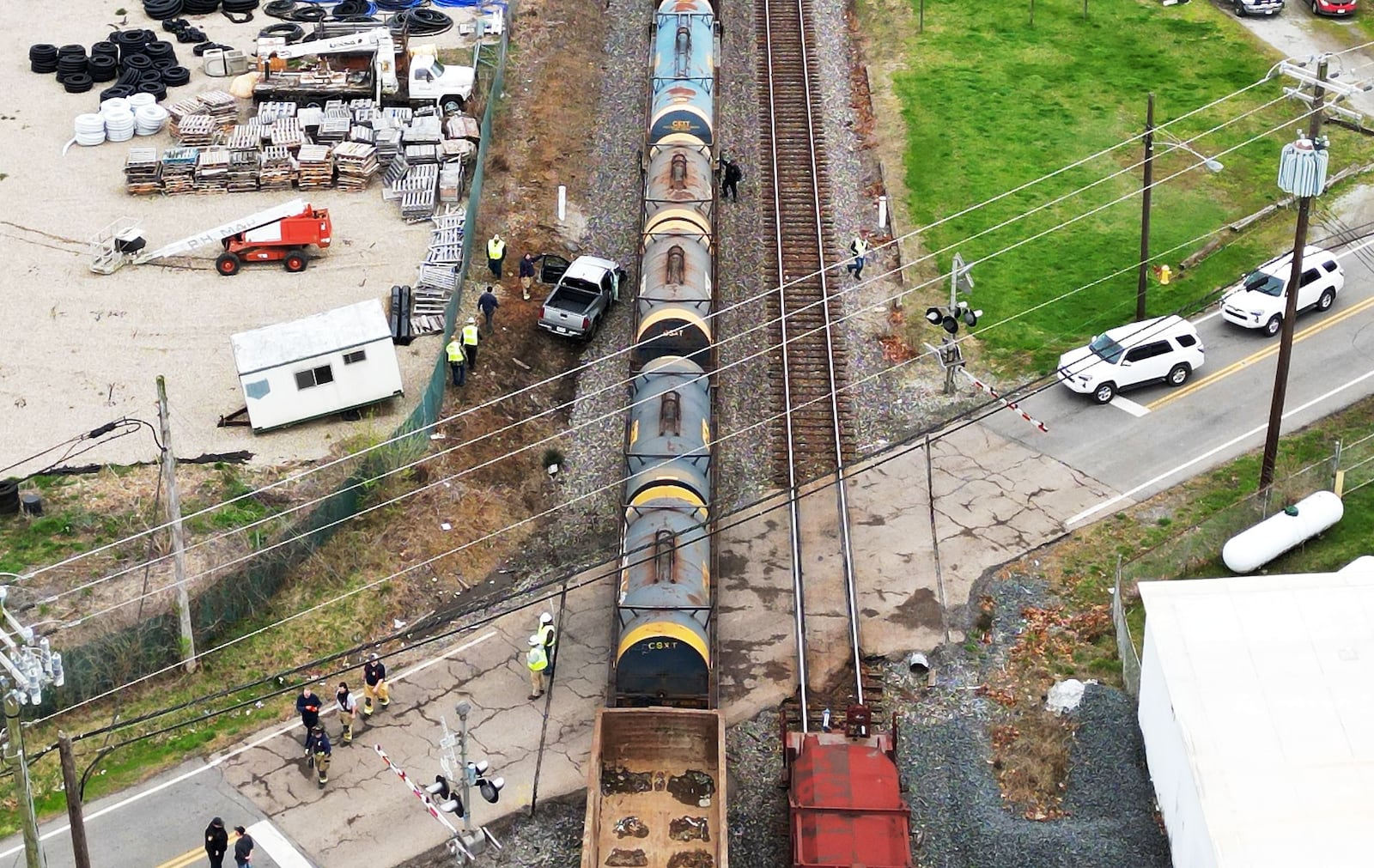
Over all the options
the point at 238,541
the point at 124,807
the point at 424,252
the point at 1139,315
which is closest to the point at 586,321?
the point at 424,252

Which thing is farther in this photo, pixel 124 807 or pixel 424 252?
pixel 424 252

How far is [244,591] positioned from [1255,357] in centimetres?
2478

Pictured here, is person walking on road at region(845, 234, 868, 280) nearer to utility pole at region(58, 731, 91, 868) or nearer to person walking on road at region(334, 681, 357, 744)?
person walking on road at region(334, 681, 357, 744)

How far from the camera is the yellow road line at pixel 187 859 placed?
3034cm

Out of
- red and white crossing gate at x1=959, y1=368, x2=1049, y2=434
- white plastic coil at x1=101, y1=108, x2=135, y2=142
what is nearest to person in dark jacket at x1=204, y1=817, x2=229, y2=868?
red and white crossing gate at x1=959, y1=368, x2=1049, y2=434

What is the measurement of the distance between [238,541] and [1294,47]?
128 feet

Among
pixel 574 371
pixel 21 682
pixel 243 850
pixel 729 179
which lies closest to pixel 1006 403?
pixel 574 371

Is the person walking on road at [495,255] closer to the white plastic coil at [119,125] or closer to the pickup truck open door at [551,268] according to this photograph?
the pickup truck open door at [551,268]

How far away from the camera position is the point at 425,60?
53906 millimetres

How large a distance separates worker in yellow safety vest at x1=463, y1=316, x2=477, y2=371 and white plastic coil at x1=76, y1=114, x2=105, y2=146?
16.5m

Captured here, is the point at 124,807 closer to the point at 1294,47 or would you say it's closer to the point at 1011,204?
the point at 1011,204

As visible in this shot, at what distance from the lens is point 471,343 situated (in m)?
41.5

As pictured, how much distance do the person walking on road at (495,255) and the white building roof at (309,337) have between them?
5262mm

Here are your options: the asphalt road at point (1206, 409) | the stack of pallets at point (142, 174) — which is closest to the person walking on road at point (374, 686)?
the asphalt road at point (1206, 409)
